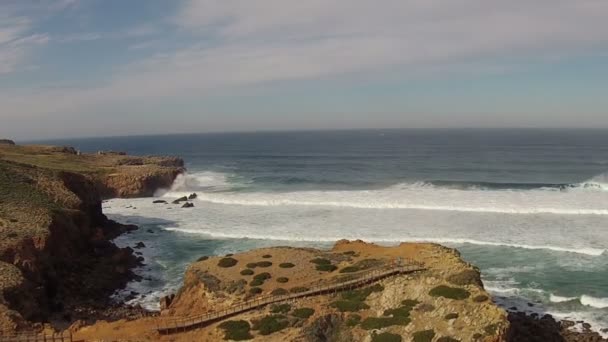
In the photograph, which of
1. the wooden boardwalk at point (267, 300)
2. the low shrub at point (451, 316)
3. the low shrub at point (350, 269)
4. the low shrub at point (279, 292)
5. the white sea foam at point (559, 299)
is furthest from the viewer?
the white sea foam at point (559, 299)

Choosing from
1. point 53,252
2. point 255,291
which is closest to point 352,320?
point 255,291

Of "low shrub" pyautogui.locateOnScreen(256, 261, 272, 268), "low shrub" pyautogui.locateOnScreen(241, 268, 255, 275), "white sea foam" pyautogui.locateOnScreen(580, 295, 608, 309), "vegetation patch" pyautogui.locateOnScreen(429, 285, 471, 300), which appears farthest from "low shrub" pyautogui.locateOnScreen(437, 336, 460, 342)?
"white sea foam" pyautogui.locateOnScreen(580, 295, 608, 309)

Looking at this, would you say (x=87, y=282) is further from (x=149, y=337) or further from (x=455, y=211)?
(x=455, y=211)

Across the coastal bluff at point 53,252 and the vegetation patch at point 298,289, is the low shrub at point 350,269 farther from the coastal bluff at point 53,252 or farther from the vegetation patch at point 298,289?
the coastal bluff at point 53,252

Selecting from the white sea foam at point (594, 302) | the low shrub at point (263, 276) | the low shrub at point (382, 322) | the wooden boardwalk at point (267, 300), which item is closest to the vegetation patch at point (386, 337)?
the low shrub at point (382, 322)

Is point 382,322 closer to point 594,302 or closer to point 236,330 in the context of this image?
point 236,330

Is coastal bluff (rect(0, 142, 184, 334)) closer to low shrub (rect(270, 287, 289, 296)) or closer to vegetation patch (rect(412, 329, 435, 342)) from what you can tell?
low shrub (rect(270, 287, 289, 296))
